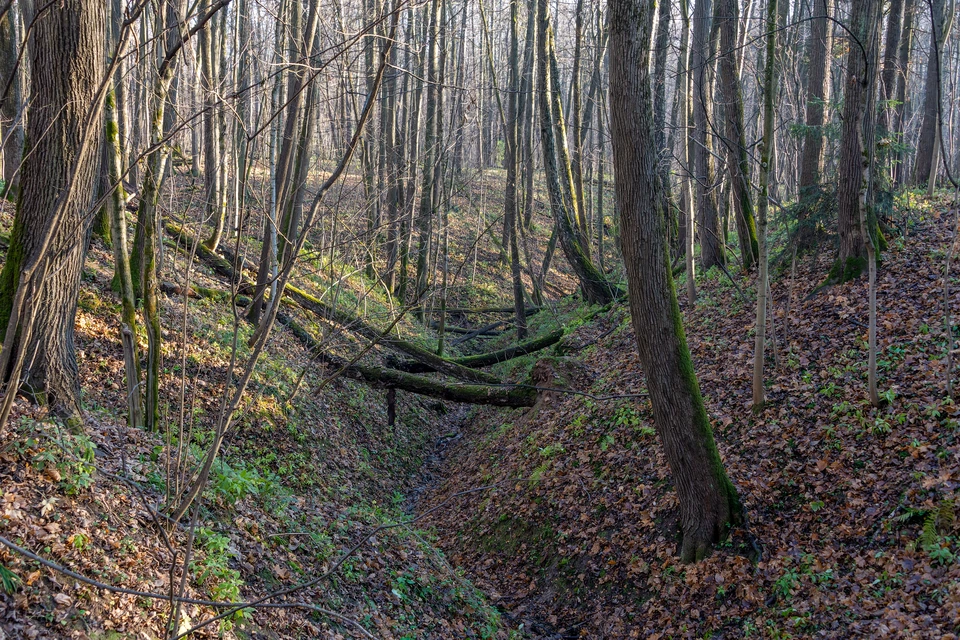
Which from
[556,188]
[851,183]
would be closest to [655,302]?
[851,183]

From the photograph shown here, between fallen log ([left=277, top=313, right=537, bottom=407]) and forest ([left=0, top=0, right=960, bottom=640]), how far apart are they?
68 mm

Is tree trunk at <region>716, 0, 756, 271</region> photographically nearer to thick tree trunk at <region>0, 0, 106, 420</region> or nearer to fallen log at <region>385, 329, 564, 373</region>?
fallen log at <region>385, 329, 564, 373</region>

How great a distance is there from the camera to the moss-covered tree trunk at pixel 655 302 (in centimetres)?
581

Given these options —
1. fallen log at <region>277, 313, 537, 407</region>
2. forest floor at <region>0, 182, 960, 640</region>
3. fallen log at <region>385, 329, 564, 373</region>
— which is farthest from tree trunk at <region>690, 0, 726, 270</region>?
fallen log at <region>277, 313, 537, 407</region>

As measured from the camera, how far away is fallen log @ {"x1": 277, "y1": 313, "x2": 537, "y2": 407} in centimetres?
1092

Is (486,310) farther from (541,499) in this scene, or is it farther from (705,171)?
(541,499)

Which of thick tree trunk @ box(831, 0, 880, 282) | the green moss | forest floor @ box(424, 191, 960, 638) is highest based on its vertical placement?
thick tree trunk @ box(831, 0, 880, 282)

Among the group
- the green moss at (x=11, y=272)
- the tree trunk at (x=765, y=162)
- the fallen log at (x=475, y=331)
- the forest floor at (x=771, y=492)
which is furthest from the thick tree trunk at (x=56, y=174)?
the fallen log at (x=475, y=331)

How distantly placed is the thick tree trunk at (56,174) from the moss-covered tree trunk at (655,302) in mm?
4452

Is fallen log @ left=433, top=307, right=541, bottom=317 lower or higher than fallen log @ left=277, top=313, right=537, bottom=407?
higher

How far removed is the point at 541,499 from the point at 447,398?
3475 mm

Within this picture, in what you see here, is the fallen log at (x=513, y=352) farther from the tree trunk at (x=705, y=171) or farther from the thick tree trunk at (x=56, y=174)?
the thick tree trunk at (x=56, y=174)

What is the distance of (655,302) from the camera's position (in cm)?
615

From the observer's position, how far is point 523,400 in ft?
35.8
